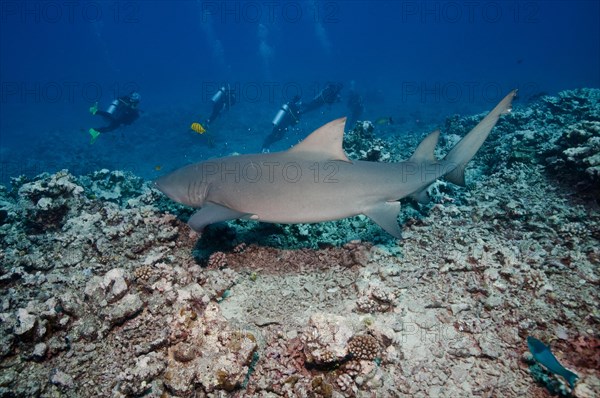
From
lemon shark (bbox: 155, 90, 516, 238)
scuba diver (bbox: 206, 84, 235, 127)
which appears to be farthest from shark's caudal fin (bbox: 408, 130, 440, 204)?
scuba diver (bbox: 206, 84, 235, 127)

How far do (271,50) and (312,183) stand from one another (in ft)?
637

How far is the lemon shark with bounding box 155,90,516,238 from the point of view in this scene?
150 inches

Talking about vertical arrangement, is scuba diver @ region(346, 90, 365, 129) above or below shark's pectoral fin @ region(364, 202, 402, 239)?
above

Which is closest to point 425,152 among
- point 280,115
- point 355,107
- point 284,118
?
point 280,115

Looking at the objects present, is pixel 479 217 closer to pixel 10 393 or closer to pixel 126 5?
pixel 10 393

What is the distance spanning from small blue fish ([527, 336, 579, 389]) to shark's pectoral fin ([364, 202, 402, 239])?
1.68 metres

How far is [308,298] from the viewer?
151 inches

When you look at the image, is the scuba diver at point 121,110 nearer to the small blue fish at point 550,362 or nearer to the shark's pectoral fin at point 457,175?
the shark's pectoral fin at point 457,175

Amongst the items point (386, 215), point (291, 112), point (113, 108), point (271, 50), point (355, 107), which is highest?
Result: point (271, 50)

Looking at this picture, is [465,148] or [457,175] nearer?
[465,148]

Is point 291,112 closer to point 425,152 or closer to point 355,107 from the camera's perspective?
point 355,107

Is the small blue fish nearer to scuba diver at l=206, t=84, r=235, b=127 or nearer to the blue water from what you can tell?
scuba diver at l=206, t=84, r=235, b=127

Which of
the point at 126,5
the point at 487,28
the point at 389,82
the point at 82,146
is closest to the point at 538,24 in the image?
the point at 487,28

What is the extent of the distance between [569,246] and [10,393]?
6461 millimetres
